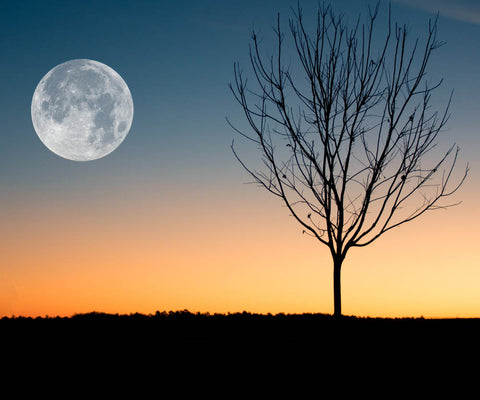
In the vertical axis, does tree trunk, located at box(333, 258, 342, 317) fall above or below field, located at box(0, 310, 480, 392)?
above

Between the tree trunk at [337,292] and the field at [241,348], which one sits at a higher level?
the tree trunk at [337,292]

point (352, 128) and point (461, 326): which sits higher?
Result: point (352, 128)

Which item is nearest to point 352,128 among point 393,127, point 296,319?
point 393,127

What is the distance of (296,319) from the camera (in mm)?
10781

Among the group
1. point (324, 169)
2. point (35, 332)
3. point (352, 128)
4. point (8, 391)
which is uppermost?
point (352, 128)

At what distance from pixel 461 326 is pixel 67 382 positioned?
8.24 meters

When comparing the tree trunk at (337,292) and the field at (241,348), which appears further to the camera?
the tree trunk at (337,292)

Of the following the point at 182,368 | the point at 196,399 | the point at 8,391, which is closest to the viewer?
the point at 196,399

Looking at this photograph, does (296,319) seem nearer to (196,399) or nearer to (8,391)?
(196,399)

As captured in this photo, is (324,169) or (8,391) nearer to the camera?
(8,391)

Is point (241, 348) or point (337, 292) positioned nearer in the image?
point (241, 348)

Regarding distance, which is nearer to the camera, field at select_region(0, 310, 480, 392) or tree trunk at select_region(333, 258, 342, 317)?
field at select_region(0, 310, 480, 392)

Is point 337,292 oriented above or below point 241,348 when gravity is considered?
above

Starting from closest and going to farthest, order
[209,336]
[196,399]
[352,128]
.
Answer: [196,399] → [209,336] → [352,128]
